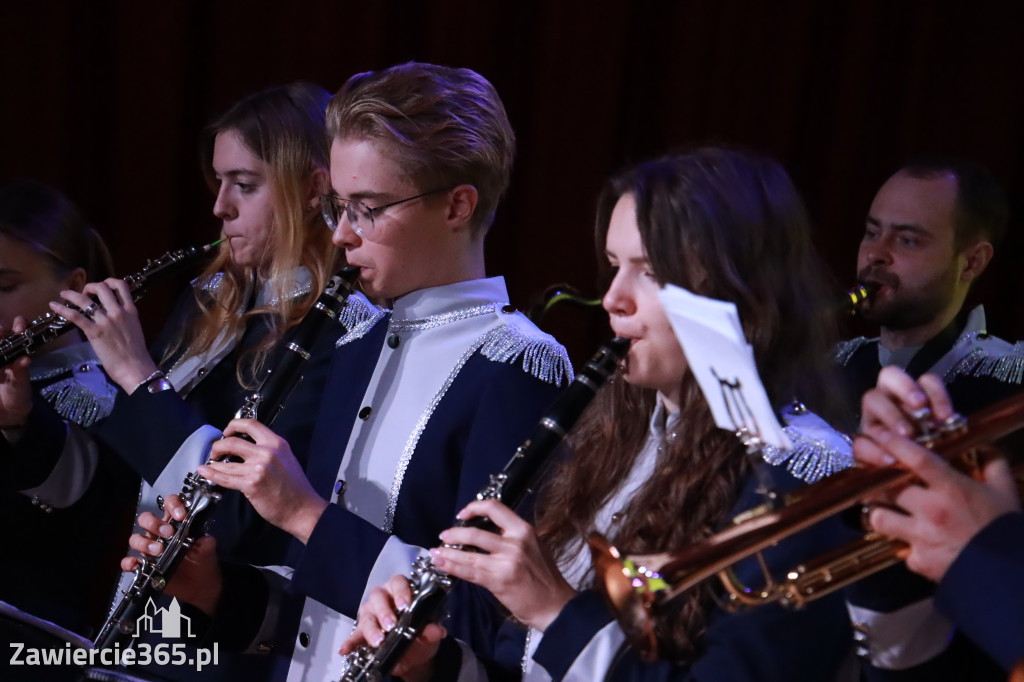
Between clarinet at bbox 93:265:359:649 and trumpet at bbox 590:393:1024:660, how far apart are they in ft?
2.92

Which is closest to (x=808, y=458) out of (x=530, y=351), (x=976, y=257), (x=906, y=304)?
(x=530, y=351)

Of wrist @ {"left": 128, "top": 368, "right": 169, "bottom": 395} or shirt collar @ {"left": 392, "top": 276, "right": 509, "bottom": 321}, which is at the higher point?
shirt collar @ {"left": 392, "top": 276, "right": 509, "bottom": 321}

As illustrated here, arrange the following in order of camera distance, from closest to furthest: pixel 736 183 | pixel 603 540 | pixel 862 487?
pixel 862 487 → pixel 603 540 → pixel 736 183

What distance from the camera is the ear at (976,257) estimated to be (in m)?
2.88

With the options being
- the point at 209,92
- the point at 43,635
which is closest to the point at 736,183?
the point at 43,635

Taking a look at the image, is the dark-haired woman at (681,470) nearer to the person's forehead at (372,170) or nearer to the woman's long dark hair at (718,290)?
the woman's long dark hair at (718,290)

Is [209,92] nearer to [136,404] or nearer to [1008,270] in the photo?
[136,404]

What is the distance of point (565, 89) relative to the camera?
131 inches

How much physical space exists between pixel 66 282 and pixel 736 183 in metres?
1.88

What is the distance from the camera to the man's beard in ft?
9.00

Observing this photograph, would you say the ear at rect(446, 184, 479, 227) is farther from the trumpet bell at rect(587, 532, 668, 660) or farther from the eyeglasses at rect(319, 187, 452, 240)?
the trumpet bell at rect(587, 532, 668, 660)

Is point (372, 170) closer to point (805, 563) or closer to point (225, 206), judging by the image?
point (225, 206)

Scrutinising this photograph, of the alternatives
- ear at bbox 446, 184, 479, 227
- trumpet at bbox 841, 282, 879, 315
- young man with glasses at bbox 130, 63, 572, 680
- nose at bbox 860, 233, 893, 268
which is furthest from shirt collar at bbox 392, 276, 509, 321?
nose at bbox 860, 233, 893, 268

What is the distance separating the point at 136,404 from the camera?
219 centimetres
